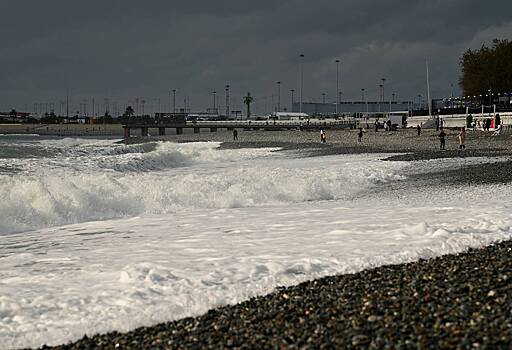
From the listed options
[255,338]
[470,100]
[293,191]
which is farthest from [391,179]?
[470,100]

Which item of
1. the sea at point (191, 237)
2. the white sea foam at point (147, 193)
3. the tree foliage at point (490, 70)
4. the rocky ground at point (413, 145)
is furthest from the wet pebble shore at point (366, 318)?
the tree foliage at point (490, 70)

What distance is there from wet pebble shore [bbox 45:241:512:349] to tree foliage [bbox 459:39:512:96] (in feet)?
261

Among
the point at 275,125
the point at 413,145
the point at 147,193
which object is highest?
the point at 275,125

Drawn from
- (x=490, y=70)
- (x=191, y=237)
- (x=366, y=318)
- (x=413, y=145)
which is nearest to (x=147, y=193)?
(x=191, y=237)

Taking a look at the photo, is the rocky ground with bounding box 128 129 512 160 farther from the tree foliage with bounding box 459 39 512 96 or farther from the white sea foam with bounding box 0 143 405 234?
the tree foliage with bounding box 459 39 512 96

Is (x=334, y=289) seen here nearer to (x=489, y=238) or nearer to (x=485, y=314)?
(x=485, y=314)

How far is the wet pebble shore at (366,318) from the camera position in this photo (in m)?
5.02

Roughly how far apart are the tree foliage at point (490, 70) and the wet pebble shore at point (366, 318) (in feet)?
261

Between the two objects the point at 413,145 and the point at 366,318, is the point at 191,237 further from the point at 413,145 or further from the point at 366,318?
the point at 413,145

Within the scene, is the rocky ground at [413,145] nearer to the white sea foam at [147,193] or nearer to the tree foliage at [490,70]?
the white sea foam at [147,193]

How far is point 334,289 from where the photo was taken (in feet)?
22.3

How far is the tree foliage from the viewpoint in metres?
80.4

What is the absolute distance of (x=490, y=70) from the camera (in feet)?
266

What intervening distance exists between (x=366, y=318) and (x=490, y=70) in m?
82.1
